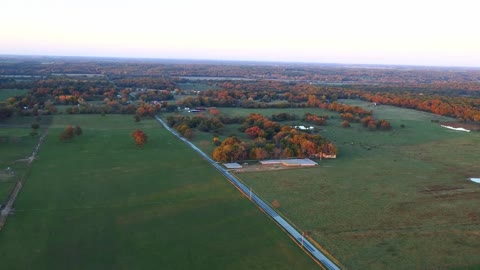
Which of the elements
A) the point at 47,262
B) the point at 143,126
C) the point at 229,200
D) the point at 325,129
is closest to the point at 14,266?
the point at 47,262

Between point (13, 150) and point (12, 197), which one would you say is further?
point (13, 150)

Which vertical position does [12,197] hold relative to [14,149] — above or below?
above

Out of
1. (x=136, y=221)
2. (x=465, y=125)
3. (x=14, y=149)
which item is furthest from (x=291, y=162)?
(x=465, y=125)

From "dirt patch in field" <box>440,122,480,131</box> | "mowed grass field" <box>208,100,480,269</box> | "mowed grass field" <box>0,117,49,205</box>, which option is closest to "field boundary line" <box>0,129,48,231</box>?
"mowed grass field" <box>0,117,49,205</box>

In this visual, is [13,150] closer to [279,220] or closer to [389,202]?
[279,220]

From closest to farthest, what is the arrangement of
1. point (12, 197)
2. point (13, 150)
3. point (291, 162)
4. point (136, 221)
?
point (136, 221)
point (12, 197)
point (291, 162)
point (13, 150)

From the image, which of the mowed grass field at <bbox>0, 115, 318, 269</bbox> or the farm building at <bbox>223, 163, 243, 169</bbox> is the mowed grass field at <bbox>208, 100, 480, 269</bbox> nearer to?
the farm building at <bbox>223, 163, 243, 169</bbox>

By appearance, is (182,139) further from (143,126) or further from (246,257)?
(246,257)
